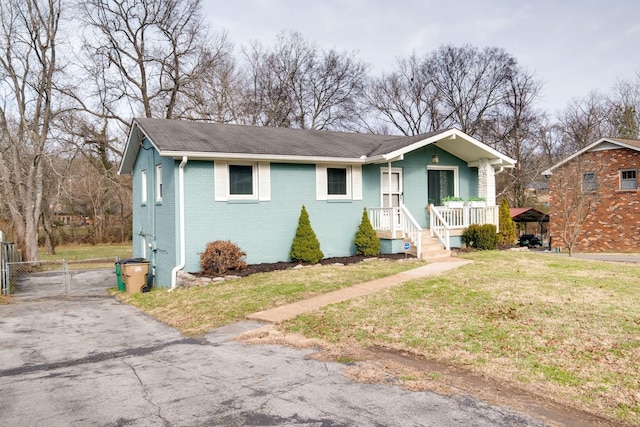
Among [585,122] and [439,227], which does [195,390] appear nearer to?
[439,227]

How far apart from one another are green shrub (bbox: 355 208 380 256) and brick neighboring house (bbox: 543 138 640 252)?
12.3m

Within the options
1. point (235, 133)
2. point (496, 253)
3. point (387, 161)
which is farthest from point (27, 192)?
point (496, 253)

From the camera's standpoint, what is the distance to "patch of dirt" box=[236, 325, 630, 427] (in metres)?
4.27

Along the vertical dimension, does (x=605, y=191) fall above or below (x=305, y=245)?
above

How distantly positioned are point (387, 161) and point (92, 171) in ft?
93.7

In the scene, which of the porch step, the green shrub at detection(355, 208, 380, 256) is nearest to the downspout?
the green shrub at detection(355, 208, 380, 256)

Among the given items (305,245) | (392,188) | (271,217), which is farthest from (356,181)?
(271,217)

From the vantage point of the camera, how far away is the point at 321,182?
14.6 metres

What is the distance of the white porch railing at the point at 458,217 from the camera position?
1552cm

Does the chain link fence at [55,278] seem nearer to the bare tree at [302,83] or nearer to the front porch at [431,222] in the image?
the front porch at [431,222]

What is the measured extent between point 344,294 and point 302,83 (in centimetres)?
3154

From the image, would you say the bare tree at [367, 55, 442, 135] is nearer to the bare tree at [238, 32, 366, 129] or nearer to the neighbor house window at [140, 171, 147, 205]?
A: the bare tree at [238, 32, 366, 129]

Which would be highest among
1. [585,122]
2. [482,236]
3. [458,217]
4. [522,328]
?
[585,122]

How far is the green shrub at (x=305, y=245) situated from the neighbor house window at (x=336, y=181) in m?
1.43
